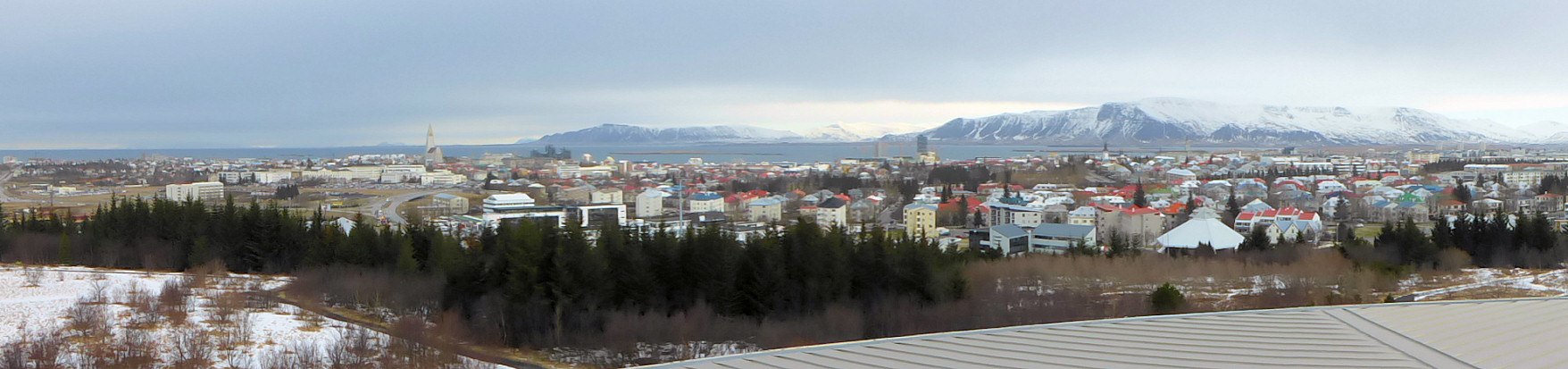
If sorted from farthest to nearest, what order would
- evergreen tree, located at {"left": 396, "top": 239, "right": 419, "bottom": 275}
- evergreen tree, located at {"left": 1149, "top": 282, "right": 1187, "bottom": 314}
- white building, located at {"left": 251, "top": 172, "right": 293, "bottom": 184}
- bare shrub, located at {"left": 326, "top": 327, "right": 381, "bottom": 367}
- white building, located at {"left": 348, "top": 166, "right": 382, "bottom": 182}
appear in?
white building, located at {"left": 348, "top": 166, "right": 382, "bottom": 182} → white building, located at {"left": 251, "top": 172, "right": 293, "bottom": 184} → evergreen tree, located at {"left": 396, "top": 239, "right": 419, "bottom": 275} → evergreen tree, located at {"left": 1149, "top": 282, "right": 1187, "bottom": 314} → bare shrub, located at {"left": 326, "top": 327, "right": 381, "bottom": 367}

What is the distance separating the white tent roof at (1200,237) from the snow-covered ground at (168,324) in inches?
674

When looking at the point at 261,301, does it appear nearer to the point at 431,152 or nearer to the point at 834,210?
the point at 834,210

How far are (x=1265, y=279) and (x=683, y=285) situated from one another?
9.04 metres

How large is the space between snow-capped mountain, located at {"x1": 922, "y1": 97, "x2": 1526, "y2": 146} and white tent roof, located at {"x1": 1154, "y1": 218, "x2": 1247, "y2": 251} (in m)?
109

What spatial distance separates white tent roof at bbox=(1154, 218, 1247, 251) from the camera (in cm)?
2062

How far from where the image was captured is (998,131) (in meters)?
168

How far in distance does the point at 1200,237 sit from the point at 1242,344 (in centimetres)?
1775

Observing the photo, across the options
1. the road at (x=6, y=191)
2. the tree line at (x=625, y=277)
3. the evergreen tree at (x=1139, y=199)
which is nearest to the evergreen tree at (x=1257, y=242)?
the tree line at (x=625, y=277)

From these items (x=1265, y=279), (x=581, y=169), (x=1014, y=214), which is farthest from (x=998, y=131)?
(x=1265, y=279)

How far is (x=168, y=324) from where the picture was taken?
350 inches

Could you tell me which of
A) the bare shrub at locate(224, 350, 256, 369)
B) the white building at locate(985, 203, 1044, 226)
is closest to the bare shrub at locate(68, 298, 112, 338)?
the bare shrub at locate(224, 350, 256, 369)

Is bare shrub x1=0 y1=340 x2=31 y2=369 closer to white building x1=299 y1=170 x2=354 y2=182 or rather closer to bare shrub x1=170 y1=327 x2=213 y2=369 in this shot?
bare shrub x1=170 y1=327 x2=213 y2=369

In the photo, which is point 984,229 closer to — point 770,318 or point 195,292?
point 770,318

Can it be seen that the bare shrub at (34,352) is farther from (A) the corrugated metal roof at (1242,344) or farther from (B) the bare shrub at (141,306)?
(A) the corrugated metal roof at (1242,344)
